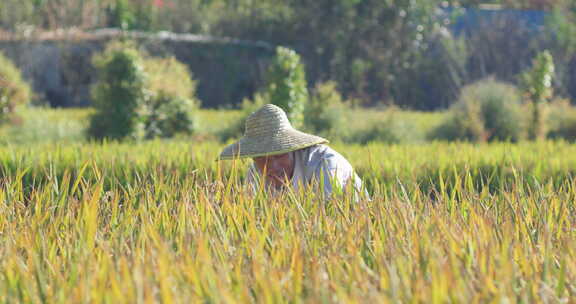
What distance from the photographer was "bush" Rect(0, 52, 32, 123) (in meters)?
11.7

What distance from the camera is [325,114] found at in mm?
11078

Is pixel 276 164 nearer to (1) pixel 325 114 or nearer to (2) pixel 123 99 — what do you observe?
(2) pixel 123 99

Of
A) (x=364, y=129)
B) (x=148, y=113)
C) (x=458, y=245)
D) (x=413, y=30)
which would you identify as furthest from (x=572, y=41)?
(x=458, y=245)

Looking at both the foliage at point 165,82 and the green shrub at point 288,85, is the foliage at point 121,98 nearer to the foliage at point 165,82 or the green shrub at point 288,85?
the foliage at point 165,82

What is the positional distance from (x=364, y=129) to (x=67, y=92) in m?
9.12

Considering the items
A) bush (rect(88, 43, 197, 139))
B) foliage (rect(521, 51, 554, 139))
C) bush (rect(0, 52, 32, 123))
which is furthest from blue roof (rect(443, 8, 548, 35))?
bush (rect(0, 52, 32, 123))

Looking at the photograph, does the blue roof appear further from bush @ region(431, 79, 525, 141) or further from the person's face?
the person's face

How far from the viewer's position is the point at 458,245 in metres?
2.14

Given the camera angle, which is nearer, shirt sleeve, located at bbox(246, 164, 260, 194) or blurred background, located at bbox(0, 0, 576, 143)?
shirt sleeve, located at bbox(246, 164, 260, 194)

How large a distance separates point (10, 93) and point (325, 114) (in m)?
5.03

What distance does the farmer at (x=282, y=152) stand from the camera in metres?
3.45

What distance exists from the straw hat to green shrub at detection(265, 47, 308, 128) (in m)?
6.84

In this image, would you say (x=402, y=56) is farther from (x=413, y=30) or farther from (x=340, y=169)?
(x=340, y=169)

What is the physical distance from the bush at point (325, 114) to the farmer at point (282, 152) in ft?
23.2
